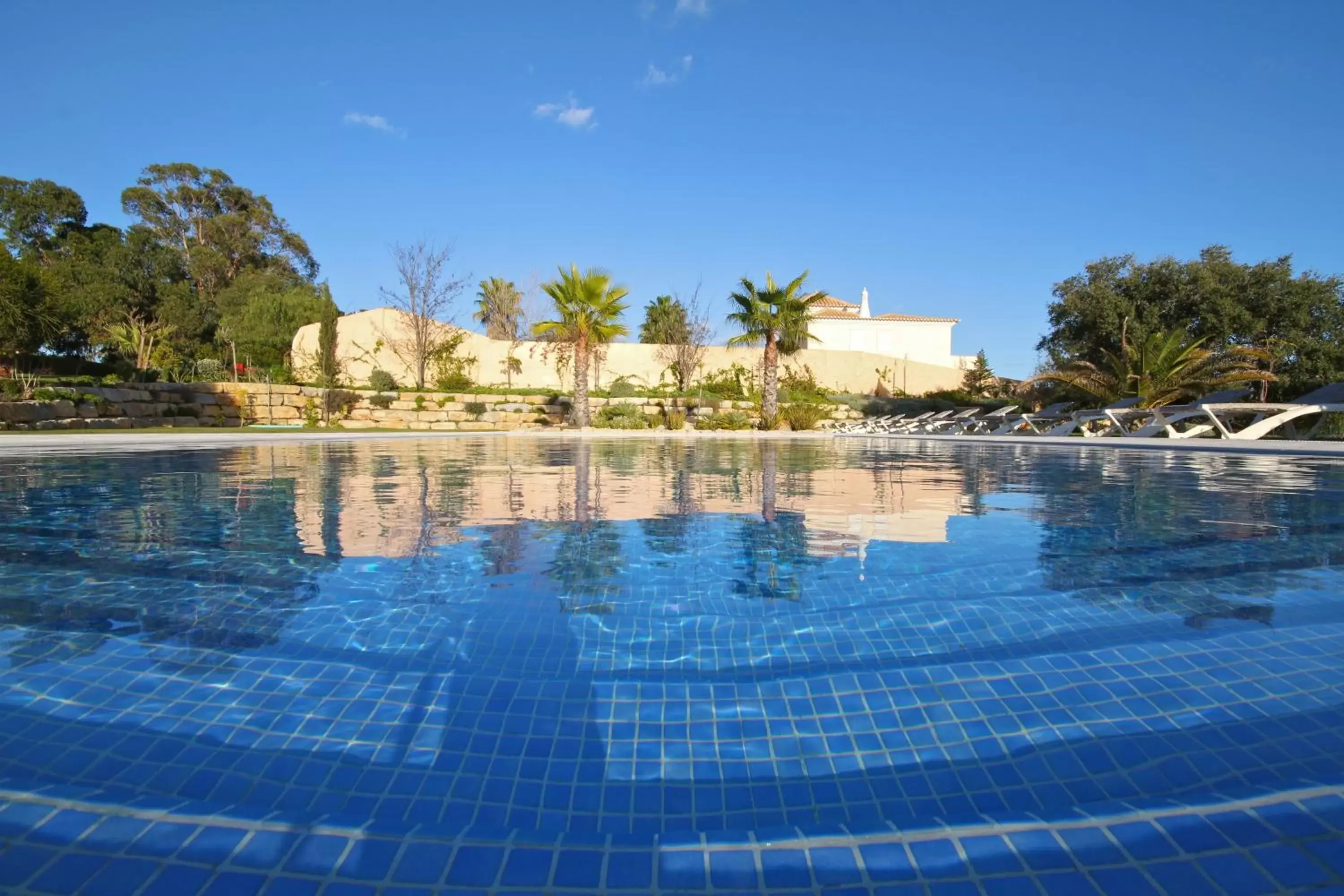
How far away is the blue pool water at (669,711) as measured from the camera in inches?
48.4

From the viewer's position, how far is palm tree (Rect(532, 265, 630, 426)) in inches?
784

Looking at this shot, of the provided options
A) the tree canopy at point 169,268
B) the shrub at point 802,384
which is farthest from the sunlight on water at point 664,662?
the tree canopy at point 169,268

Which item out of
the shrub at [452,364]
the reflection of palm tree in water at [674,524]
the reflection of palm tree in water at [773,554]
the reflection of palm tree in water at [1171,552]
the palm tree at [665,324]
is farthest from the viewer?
the palm tree at [665,324]

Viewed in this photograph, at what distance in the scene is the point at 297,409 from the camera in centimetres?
2050

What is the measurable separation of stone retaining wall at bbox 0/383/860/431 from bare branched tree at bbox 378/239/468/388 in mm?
2369

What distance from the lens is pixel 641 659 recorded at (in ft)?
7.40

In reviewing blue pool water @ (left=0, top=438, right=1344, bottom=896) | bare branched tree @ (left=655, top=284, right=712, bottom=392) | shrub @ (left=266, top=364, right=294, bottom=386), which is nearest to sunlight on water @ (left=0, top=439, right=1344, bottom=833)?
blue pool water @ (left=0, top=438, right=1344, bottom=896)

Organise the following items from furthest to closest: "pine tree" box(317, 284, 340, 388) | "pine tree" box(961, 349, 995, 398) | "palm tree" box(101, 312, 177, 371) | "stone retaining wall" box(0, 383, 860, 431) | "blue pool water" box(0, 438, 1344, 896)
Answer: "pine tree" box(961, 349, 995, 398) → "palm tree" box(101, 312, 177, 371) → "pine tree" box(317, 284, 340, 388) → "stone retaining wall" box(0, 383, 860, 431) → "blue pool water" box(0, 438, 1344, 896)

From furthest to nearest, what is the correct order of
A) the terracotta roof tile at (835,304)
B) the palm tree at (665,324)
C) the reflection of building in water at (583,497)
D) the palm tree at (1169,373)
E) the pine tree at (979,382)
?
the terracotta roof tile at (835,304) < the pine tree at (979,382) < the palm tree at (665,324) < the palm tree at (1169,373) < the reflection of building in water at (583,497)

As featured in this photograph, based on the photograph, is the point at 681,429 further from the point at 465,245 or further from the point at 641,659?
the point at 641,659

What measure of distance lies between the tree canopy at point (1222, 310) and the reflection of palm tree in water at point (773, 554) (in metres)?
18.3

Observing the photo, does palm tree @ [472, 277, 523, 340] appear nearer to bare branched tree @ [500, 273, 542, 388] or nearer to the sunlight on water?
bare branched tree @ [500, 273, 542, 388]

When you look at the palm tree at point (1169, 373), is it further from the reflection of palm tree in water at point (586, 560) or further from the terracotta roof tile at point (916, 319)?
the reflection of palm tree in water at point (586, 560)

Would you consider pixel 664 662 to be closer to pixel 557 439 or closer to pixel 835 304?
pixel 557 439
